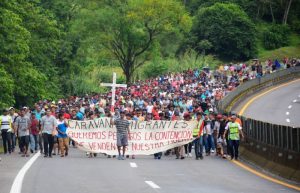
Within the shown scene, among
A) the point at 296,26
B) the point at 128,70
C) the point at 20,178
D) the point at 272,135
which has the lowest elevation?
the point at 20,178

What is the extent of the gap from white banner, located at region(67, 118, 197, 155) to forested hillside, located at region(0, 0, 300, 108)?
18.6 meters

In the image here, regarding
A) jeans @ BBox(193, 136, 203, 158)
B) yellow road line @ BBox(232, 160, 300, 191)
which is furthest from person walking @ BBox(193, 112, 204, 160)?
yellow road line @ BBox(232, 160, 300, 191)

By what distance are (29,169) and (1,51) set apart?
26005mm

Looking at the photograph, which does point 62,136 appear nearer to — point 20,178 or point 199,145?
point 199,145

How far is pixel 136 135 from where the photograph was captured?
3262cm

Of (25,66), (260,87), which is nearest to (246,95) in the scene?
(260,87)

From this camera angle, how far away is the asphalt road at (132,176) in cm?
2014

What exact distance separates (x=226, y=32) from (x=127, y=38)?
14.5 meters

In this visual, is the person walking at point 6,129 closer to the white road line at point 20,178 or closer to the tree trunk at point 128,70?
the white road line at point 20,178

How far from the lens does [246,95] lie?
205 feet

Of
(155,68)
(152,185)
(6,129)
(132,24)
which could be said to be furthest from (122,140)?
(155,68)

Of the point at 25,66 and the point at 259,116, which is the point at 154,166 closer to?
the point at 259,116

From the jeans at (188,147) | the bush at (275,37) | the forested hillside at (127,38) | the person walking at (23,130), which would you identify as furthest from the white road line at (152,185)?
the bush at (275,37)

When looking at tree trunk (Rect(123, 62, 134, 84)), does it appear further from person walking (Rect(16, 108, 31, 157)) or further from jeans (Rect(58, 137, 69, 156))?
jeans (Rect(58, 137, 69, 156))
